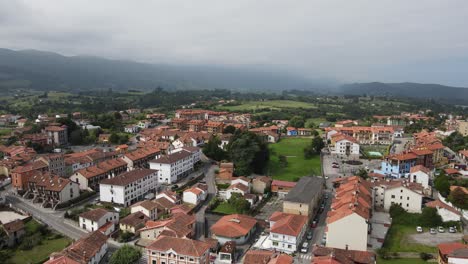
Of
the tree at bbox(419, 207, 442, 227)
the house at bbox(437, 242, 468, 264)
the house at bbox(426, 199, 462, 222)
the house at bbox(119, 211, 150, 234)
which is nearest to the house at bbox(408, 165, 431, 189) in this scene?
A: the house at bbox(426, 199, 462, 222)

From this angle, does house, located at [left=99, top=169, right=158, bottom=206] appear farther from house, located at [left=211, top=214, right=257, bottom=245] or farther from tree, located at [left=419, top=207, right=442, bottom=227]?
tree, located at [left=419, top=207, right=442, bottom=227]

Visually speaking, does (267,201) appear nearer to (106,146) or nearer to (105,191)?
(105,191)

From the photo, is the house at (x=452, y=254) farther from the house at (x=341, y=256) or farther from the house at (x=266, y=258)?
the house at (x=266, y=258)

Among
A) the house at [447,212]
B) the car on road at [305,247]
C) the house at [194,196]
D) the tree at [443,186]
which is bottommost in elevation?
the car on road at [305,247]

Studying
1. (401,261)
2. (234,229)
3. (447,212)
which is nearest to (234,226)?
(234,229)

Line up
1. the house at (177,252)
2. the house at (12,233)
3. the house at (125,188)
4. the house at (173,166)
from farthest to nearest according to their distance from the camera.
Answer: the house at (173,166) → the house at (125,188) → the house at (12,233) → the house at (177,252)

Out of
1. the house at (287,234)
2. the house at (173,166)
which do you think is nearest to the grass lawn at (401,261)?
the house at (287,234)

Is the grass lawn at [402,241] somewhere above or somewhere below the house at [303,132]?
below
